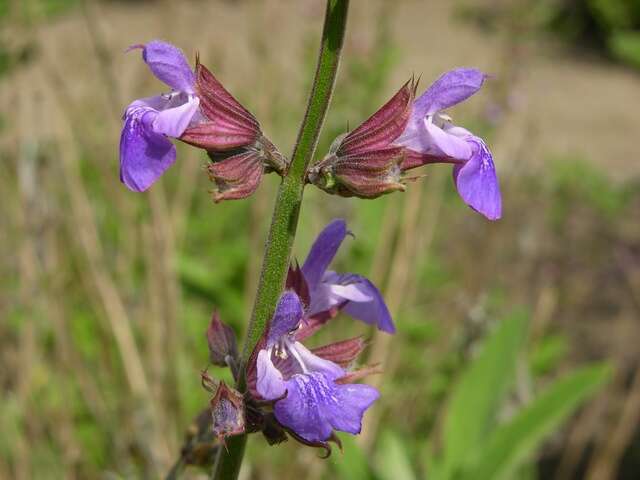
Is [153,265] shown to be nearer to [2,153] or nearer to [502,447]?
[502,447]

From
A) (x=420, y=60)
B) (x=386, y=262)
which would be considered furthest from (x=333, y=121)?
(x=420, y=60)

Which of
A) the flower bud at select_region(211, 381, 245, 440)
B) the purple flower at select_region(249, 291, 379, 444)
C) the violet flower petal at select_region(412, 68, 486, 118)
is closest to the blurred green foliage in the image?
the violet flower petal at select_region(412, 68, 486, 118)

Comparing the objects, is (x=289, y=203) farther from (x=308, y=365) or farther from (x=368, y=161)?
(x=308, y=365)

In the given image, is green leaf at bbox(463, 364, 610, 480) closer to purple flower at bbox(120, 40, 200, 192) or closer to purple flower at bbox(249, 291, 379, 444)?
purple flower at bbox(249, 291, 379, 444)

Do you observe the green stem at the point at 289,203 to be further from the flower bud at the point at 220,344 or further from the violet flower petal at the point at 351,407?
the violet flower petal at the point at 351,407

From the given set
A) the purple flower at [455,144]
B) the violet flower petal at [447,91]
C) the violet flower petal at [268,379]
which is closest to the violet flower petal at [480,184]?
the purple flower at [455,144]

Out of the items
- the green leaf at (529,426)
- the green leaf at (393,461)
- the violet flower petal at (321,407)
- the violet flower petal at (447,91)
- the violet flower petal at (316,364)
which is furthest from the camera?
the green leaf at (393,461)

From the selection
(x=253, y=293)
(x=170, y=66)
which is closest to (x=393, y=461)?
(x=253, y=293)
